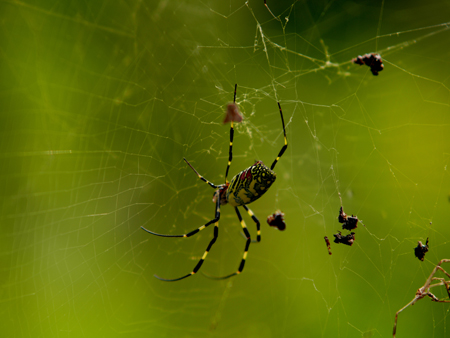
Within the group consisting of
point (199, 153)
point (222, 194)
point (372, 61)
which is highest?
point (372, 61)

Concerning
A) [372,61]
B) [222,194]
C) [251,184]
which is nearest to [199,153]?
[222,194]

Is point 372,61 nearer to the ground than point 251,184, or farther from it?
farther from it

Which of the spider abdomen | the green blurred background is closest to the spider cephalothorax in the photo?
the spider abdomen

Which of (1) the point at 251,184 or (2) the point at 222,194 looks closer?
(1) the point at 251,184

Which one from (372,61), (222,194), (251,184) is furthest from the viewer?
(222,194)

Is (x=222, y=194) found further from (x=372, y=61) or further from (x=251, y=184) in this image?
(x=372, y=61)

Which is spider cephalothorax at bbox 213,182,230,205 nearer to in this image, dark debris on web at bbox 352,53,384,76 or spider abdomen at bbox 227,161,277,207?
spider abdomen at bbox 227,161,277,207

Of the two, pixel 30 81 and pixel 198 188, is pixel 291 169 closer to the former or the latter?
pixel 198 188

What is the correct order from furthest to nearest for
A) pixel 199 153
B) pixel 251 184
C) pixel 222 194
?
pixel 199 153 < pixel 222 194 < pixel 251 184

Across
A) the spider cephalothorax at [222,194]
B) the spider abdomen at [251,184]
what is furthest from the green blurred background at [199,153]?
the spider abdomen at [251,184]
